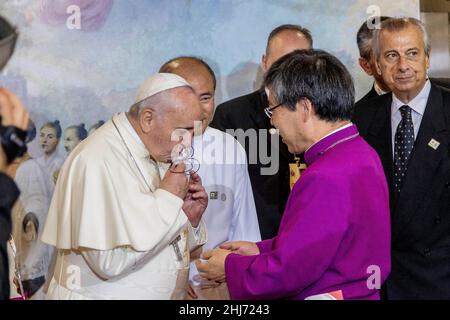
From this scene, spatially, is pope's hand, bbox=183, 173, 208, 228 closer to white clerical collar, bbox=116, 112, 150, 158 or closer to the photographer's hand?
white clerical collar, bbox=116, 112, 150, 158

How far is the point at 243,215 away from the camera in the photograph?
13.5 ft

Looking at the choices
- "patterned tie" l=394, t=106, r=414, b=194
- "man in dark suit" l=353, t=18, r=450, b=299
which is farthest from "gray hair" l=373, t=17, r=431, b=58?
"patterned tie" l=394, t=106, r=414, b=194

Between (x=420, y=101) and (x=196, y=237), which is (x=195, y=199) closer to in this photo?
(x=196, y=237)

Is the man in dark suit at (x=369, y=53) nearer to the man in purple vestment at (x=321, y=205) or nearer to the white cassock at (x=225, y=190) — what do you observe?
the white cassock at (x=225, y=190)

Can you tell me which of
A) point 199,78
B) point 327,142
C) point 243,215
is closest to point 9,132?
point 327,142

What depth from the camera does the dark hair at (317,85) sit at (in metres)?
2.98

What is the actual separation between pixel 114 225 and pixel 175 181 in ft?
0.93

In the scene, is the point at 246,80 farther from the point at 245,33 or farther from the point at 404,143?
the point at 404,143

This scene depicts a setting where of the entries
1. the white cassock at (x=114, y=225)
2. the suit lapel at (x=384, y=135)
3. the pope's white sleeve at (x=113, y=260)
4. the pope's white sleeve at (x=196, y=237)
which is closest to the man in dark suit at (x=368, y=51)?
the suit lapel at (x=384, y=135)

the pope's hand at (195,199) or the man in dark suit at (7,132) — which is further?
the pope's hand at (195,199)

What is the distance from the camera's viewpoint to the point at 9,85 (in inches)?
184

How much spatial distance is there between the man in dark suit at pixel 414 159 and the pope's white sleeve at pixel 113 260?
62.8 inches
